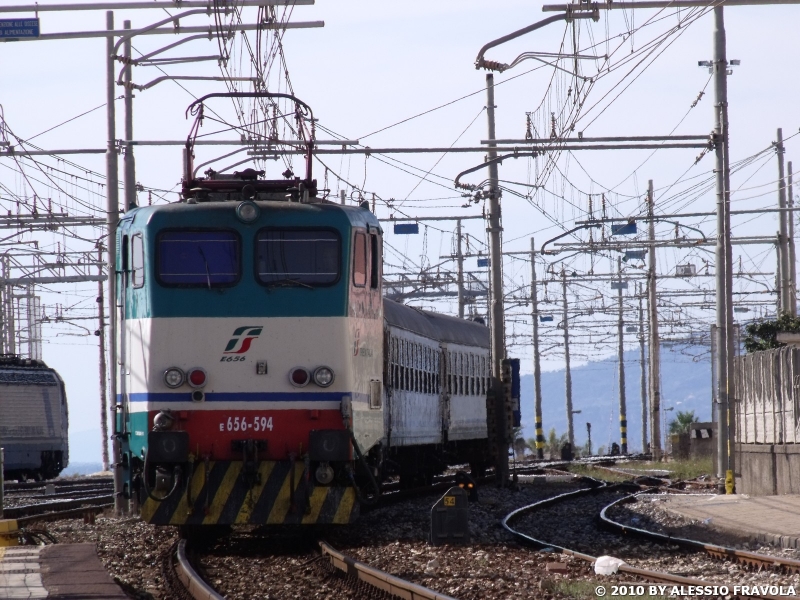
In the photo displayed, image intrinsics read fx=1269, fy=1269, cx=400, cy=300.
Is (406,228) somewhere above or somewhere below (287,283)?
above

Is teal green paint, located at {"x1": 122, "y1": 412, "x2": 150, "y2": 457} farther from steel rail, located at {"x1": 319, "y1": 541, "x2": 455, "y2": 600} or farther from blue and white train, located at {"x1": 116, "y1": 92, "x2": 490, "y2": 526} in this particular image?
steel rail, located at {"x1": 319, "y1": 541, "x2": 455, "y2": 600}

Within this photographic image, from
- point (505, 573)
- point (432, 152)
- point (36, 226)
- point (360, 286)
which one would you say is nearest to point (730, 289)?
point (432, 152)

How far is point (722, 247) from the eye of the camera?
23.2m

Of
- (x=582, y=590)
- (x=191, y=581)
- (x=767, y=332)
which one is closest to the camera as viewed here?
(x=582, y=590)


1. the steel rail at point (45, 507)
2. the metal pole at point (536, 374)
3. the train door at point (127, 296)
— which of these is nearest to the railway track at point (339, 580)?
the train door at point (127, 296)

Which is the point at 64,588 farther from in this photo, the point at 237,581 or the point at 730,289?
the point at 730,289

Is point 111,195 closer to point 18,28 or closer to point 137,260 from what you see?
point 18,28

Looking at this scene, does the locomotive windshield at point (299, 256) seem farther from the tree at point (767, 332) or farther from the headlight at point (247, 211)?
the tree at point (767, 332)

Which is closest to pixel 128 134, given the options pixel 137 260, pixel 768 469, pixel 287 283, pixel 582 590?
pixel 137 260

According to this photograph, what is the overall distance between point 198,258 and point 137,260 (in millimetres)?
721

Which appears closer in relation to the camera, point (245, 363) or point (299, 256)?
point (245, 363)

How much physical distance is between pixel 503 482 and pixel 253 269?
13.3 metres

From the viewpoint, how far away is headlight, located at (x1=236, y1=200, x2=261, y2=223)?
545 inches

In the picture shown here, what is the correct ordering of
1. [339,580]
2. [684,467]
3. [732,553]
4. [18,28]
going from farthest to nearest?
[684,467] → [18,28] → [732,553] → [339,580]
